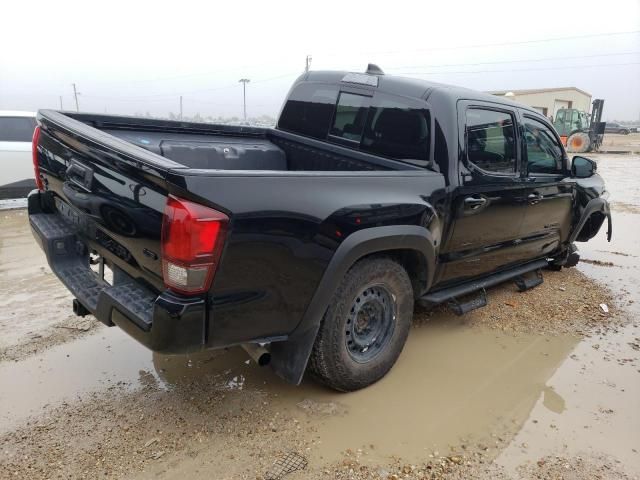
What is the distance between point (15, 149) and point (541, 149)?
7.04 metres

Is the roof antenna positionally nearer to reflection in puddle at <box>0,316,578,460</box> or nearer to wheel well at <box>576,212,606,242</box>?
reflection in puddle at <box>0,316,578,460</box>

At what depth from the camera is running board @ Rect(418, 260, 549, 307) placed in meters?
3.50

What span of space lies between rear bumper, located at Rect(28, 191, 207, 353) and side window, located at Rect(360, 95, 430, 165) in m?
1.96

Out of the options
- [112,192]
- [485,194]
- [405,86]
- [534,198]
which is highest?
[405,86]

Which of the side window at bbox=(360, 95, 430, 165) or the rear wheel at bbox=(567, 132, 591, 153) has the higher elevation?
the side window at bbox=(360, 95, 430, 165)

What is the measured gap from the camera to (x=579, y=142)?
85.8 ft

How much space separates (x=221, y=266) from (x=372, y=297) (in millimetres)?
1182

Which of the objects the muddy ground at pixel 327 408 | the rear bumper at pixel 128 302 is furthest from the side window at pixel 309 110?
the rear bumper at pixel 128 302

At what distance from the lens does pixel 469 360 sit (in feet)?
11.7

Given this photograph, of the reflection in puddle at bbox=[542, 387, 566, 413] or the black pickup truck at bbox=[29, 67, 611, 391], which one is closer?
the black pickup truck at bbox=[29, 67, 611, 391]

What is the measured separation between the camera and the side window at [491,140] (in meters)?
3.50

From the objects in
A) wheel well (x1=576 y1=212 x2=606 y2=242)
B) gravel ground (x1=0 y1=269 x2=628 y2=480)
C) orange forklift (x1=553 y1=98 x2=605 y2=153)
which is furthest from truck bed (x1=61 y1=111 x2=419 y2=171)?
orange forklift (x1=553 y1=98 x2=605 y2=153)

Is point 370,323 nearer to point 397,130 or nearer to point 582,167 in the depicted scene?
point 397,130

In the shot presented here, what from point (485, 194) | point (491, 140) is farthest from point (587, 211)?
point (485, 194)
